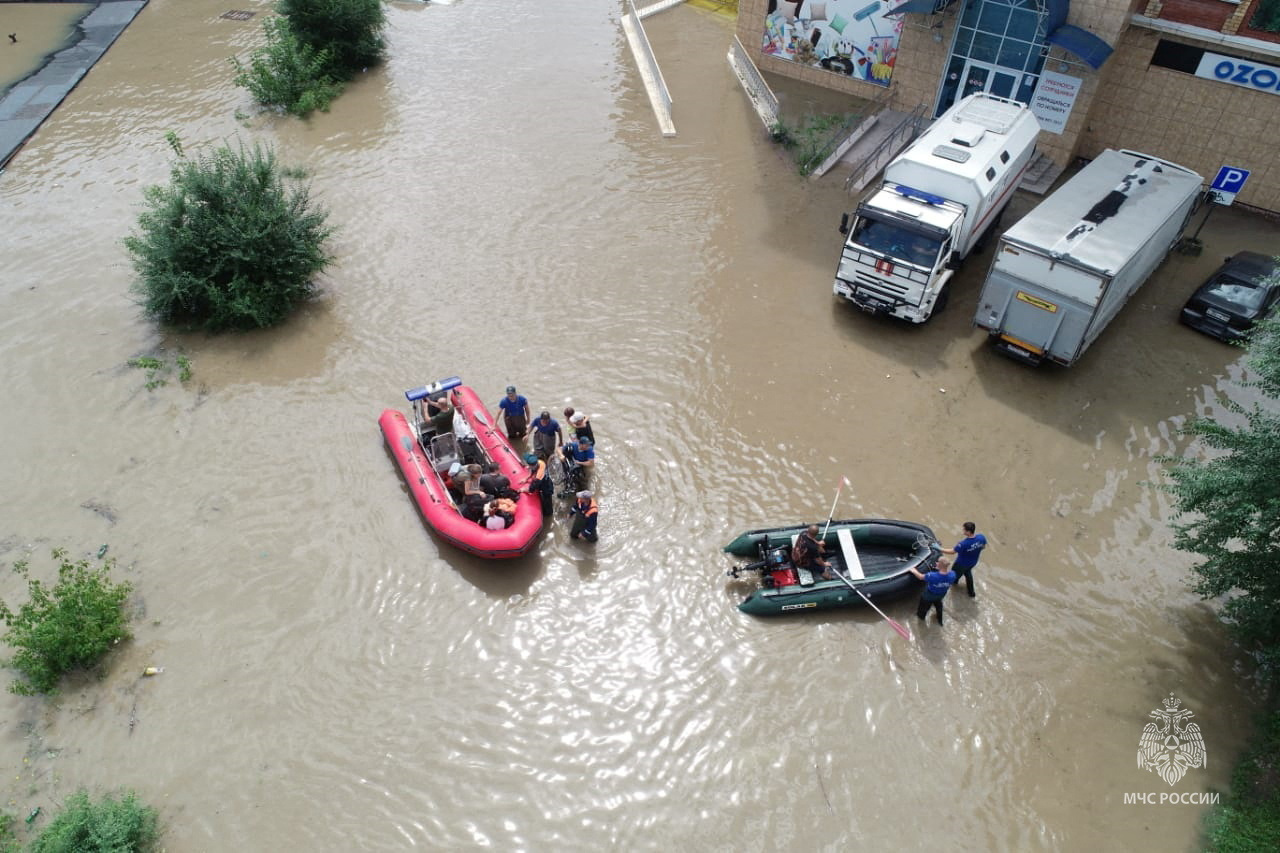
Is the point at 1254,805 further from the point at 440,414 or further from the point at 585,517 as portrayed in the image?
the point at 440,414

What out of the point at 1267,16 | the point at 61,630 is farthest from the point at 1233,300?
the point at 61,630

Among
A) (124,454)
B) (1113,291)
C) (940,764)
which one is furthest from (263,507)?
(1113,291)

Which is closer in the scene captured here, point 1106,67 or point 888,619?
point 888,619

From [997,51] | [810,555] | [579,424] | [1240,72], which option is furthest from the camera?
[997,51]

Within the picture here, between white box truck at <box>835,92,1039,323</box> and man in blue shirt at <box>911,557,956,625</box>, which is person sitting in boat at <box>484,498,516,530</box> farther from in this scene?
white box truck at <box>835,92,1039,323</box>

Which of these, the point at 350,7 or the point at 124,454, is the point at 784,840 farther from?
the point at 350,7

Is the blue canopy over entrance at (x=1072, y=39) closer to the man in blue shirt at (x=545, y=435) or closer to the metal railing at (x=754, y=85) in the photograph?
the metal railing at (x=754, y=85)
